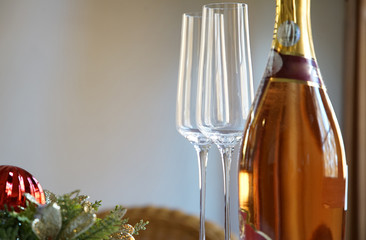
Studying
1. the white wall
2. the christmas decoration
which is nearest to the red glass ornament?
the christmas decoration

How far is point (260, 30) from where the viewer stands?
364cm

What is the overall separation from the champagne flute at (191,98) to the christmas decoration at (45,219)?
0.21 m

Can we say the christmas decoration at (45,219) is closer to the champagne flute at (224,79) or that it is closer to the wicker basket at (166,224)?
the champagne flute at (224,79)

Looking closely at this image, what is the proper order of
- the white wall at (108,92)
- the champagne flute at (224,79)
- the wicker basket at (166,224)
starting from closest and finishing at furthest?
the champagne flute at (224,79), the wicker basket at (166,224), the white wall at (108,92)

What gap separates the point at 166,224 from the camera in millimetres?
1434

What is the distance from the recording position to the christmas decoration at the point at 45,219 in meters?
0.37

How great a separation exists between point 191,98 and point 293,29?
0.23m

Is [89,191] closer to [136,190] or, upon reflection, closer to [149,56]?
[136,190]

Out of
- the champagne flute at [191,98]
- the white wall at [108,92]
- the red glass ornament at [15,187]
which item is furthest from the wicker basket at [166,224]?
the white wall at [108,92]

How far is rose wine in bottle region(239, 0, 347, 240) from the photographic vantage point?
1.28 ft

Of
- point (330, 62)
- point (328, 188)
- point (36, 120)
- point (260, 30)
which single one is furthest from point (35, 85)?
point (328, 188)

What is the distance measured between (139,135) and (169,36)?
614mm

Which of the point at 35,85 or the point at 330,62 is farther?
the point at 330,62

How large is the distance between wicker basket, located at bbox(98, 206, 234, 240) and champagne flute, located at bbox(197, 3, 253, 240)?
0.81 m
